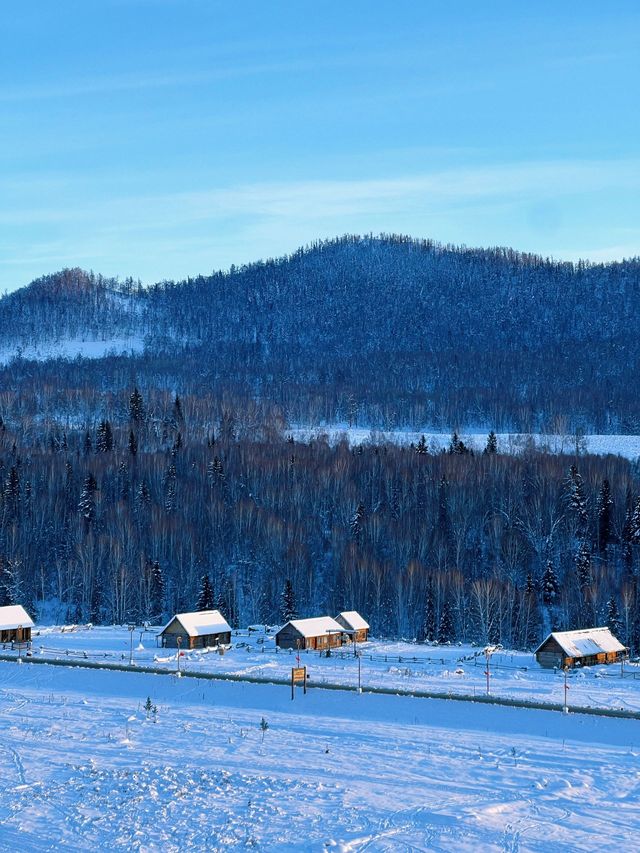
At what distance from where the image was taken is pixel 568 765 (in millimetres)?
33250

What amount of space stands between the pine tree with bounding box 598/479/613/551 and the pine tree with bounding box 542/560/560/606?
1210 cm

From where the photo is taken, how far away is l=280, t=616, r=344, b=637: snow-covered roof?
2433 inches

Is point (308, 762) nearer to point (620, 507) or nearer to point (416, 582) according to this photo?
point (416, 582)

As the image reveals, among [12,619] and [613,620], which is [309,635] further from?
[613,620]

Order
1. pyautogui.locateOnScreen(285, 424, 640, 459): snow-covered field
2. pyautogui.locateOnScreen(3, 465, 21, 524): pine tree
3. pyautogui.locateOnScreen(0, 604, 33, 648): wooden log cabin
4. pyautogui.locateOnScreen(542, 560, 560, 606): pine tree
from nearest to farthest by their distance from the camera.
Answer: pyautogui.locateOnScreen(0, 604, 33, 648): wooden log cabin < pyautogui.locateOnScreen(542, 560, 560, 606): pine tree < pyautogui.locateOnScreen(3, 465, 21, 524): pine tree < pyautogui.locateOnScreen(285, 424, 640, 459): snow-covered field

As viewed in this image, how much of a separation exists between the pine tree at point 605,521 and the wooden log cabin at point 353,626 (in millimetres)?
38383

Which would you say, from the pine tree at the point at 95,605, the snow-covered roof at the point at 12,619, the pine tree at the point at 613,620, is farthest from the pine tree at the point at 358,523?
the snow-covered roof at the point at 12,619

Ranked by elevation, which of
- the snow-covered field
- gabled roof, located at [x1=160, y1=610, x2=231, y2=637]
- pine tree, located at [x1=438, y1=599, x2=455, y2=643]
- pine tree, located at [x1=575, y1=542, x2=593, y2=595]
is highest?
the snow-covered field

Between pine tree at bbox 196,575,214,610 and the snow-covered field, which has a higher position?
the snow-covered field

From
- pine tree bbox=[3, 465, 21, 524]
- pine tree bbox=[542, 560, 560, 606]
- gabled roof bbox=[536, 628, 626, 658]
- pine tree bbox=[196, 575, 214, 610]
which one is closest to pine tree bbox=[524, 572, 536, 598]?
pine tree bbox=[542, 560, 560, 606]

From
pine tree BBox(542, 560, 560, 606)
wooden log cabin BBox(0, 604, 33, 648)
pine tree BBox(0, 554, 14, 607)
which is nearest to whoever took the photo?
wooden log cabin BBox(0, 604, 33, 648)

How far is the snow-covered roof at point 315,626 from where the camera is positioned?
203 ft

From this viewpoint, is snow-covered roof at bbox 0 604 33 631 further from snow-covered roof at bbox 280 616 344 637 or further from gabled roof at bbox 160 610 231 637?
snow-covered roof at bbox 280 616 344 637

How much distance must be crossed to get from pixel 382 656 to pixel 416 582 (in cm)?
2569
